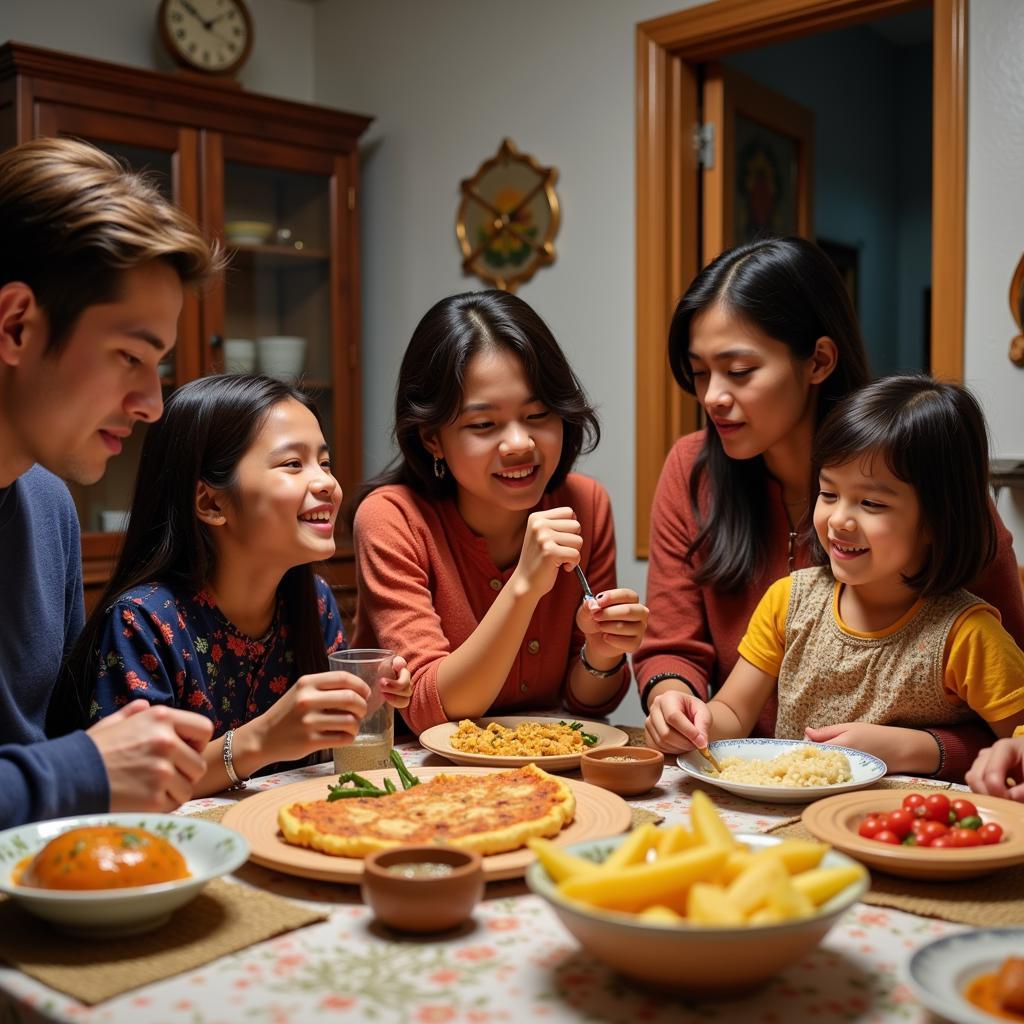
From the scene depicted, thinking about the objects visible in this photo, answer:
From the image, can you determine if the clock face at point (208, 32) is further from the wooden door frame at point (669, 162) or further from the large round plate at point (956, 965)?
the large round plate at point (956, 965)

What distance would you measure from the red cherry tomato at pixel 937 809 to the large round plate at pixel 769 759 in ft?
0.65

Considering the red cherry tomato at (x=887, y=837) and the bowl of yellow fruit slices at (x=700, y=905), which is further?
the red cherry tomato at (x=887, y=837)

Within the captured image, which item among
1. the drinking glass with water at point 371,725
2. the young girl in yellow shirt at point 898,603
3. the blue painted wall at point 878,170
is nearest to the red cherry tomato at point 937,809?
the young girl in yellow shirt at point 898,603

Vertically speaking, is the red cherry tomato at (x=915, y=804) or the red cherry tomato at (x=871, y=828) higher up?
the red cherry tomato at (x=915, y=804)

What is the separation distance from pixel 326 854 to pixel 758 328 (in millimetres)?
1223

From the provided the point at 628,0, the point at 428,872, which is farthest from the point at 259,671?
the point at 628,0

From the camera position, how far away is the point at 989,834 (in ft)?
3.67

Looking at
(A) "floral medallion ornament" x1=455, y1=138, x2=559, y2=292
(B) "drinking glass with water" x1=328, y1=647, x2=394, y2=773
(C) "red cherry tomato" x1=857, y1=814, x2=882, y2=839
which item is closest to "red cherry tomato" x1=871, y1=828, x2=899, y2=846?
(C) "red cherry tomato" x1=857, y1=814, x2=882, y2=839

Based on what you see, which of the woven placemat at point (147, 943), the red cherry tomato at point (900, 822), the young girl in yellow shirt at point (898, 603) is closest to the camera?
the woven placemat at point (147, 943)

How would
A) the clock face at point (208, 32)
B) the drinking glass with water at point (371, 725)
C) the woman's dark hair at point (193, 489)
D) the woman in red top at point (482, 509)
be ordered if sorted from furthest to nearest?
the clock face at point (208, 32), the woman in red top at point (482, 509), the woman's dark hair at point (193, 489), the drinking glass with water at point (371, 725)

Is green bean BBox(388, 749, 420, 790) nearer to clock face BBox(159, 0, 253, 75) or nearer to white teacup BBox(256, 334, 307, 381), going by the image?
white teacup BBox(256, 334, 307, 381)

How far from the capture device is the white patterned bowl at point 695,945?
810mm

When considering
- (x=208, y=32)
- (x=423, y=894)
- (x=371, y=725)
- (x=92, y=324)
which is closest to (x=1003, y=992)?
(x=423, y=894)

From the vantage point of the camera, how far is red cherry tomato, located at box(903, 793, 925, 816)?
1160 millimetres
